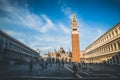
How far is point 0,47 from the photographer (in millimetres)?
35406

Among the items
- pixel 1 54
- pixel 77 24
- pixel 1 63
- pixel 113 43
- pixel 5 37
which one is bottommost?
pixel 1 63

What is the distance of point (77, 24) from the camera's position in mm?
69750

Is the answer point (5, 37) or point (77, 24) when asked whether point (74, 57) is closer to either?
point (77, 24)

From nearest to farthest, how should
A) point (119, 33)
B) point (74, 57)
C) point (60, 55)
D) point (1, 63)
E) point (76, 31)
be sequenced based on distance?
point (1, 63)
point (119, 33)
point (74, 57)
point (76, 31)
point (60, 55)

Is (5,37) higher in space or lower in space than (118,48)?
higher

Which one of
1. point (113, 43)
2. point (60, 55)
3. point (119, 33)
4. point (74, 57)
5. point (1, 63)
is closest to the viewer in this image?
point (1, 63)

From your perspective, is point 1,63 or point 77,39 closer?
point 1,63

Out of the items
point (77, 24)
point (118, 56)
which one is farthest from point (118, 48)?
point (77, 24)

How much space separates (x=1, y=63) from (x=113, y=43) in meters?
32.1

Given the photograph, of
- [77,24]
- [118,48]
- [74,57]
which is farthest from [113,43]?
[77,24]

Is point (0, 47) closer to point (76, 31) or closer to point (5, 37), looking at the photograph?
point (5, 37)

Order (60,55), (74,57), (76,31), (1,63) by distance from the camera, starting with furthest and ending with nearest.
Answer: (60,55) < (76,31) < (74,57) < (1,63)

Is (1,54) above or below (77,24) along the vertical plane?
below

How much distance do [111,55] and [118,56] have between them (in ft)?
15.8
